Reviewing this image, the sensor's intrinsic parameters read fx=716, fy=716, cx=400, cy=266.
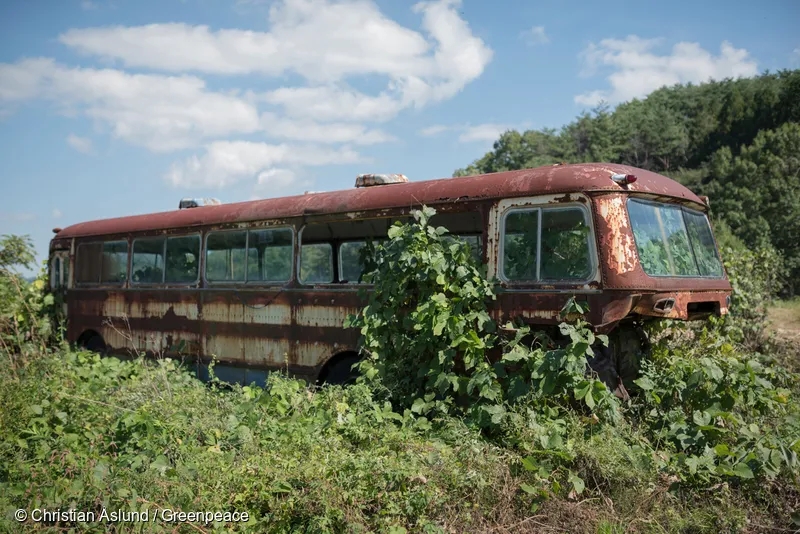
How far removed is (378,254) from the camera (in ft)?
24.0

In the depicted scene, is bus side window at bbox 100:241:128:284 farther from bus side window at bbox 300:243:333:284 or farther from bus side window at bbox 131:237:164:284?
bus side window at bbox 300:243:333:284

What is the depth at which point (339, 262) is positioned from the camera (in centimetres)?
859

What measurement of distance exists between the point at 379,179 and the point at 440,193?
4.79 feet

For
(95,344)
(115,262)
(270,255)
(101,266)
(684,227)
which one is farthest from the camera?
(95,344)

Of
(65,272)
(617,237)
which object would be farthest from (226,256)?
(617,237)

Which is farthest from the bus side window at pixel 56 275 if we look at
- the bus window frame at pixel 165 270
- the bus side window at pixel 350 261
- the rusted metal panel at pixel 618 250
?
the rusted metal panel at pixel 618 250

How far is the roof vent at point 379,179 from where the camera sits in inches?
341

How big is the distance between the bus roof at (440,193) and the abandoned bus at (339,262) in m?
0.02

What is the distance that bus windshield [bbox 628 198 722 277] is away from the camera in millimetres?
6430

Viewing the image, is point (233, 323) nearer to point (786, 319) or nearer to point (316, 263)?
point (316, 263)

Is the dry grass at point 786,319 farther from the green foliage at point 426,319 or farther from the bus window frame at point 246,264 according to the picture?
the bus window frame at point 246,264

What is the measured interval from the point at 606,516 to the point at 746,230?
2354cm

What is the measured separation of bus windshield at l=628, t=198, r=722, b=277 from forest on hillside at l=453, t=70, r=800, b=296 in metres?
16.3

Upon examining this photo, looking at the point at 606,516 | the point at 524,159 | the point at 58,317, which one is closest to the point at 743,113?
the point at 524,159
